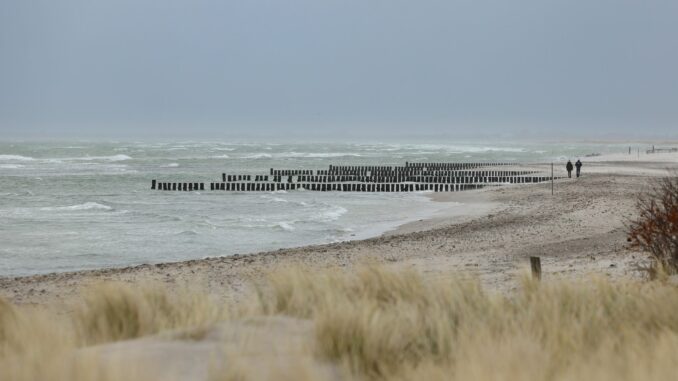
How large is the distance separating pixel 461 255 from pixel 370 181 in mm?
39726

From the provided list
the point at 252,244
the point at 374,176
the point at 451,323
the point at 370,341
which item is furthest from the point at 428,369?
the point at 374,176

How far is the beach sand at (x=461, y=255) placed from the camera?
13172 mm

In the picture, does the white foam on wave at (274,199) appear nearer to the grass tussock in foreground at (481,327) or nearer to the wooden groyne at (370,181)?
the wooden groyne at (370,181)

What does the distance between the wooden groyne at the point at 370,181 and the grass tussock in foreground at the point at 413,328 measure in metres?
37.9

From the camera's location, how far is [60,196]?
130 feet

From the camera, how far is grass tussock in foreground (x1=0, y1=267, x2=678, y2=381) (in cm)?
498

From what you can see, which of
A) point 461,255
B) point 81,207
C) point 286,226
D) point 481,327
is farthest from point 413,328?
point 81,207

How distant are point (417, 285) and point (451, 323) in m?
1.22

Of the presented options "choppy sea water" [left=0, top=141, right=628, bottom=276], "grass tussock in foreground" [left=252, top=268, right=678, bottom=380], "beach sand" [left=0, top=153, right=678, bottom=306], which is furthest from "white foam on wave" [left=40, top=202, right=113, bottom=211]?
"grass tussock in foreground" [left=252, top=268, right=678, bottom=380]

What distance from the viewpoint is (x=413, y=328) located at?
6207 mm

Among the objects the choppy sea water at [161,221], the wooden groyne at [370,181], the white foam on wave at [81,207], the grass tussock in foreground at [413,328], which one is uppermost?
the grass tussock in foreground at [413,328]

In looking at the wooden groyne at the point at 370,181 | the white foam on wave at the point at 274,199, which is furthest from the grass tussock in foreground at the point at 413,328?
the wooden groyne at the point at 370,181

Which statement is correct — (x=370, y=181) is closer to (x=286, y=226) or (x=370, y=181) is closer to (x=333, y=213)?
(x=333, y=213)

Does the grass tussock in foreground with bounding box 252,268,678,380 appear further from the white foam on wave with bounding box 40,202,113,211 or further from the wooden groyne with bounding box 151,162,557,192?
the wooden groyne with bounding box 151,162,557,192
